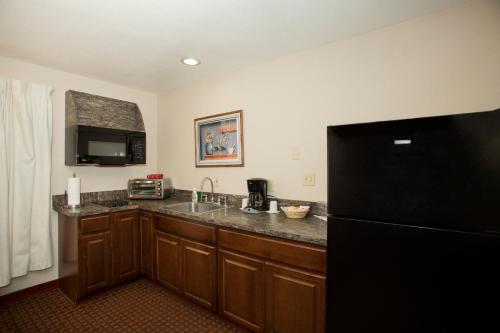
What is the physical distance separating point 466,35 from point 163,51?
2.28 meters

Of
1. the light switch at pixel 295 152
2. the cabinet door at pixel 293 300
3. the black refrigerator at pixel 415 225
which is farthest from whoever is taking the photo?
the light switch at pixel 295 152

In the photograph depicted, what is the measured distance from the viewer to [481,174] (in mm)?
1062

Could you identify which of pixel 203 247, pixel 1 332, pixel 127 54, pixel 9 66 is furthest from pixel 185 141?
pixel 1 332

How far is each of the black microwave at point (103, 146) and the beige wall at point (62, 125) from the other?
123 mm

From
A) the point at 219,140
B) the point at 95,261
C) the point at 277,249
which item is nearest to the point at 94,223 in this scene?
the point at 95,261

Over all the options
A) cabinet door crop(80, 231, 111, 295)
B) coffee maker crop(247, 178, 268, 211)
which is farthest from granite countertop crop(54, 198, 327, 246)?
cabinet door crop(80, 231, 111, 295)

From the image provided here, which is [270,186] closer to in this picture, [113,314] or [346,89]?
[346,89]

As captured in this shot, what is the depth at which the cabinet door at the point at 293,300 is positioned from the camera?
1550mm

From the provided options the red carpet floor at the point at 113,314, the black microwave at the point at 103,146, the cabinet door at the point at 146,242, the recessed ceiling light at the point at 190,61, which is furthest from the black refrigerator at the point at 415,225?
the black microwave at the point at 103,146

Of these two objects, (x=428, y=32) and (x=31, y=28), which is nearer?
(x=428, y=32)

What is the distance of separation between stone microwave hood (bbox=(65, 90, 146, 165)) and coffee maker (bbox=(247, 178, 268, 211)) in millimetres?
1613

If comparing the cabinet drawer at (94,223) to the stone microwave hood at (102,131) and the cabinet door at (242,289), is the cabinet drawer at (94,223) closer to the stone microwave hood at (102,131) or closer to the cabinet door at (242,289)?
the stone microwave hood at (102,131)

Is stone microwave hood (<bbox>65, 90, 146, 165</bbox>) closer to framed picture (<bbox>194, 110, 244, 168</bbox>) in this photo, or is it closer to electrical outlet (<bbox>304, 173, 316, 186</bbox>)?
framed picture (<bbox>194, 110, 244, 168</bbox>)

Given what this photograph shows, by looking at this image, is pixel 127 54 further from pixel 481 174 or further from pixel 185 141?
pixel 481 174
